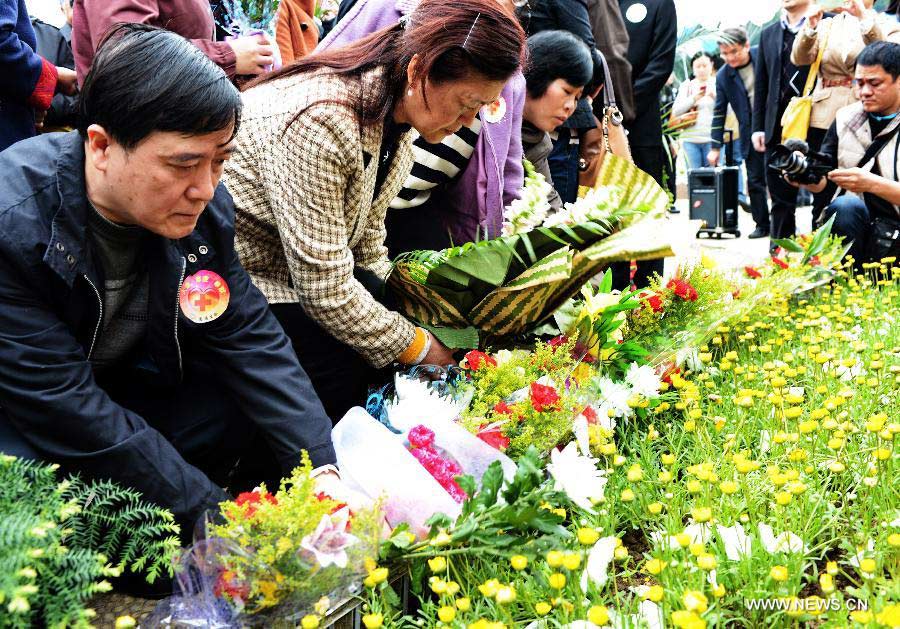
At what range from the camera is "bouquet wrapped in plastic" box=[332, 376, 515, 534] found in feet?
6.32

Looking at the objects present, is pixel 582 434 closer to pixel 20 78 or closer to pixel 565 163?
pixel 20 78

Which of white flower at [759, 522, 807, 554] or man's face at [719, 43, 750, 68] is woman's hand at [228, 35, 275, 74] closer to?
white flower at [759, 522, 807, 554]

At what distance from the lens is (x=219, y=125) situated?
1.78m

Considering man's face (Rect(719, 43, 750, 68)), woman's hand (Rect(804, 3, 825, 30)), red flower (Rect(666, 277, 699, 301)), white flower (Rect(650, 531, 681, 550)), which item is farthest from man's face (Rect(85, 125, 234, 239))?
man's face (Rect(719, 43, 750, 68))

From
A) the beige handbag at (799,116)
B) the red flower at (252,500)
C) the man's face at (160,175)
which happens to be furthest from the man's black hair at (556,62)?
the beige handbag at (799,116)

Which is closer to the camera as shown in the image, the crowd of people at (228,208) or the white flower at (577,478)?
the crowd of people at (228,208)

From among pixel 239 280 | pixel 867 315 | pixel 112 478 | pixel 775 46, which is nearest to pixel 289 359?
pixel 239 280

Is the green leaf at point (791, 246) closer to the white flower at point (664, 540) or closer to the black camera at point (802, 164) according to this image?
the black camera at point (802, 164)

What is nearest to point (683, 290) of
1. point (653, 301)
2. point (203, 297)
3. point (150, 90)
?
point (653, 301)

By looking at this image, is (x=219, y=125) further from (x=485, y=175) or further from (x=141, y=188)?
(x=485, y=175)

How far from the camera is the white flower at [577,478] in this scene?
2.03m

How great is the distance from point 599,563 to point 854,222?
399 centimetres

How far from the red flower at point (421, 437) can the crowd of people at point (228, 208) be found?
200 millimetres

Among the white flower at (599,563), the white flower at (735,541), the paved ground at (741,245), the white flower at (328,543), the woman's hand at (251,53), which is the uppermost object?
the woman's hand at (251,53)
